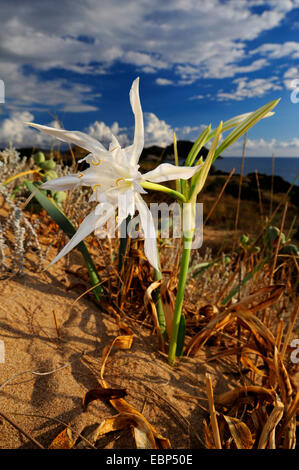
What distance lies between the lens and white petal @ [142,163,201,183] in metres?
0.63

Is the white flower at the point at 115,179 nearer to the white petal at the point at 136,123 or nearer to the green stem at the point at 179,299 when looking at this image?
the white petal at the point at 136,123

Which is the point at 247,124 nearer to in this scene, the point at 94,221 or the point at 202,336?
the point at 94,221

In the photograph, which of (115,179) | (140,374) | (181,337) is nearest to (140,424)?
(140,374)

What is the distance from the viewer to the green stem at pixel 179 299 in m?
0.87

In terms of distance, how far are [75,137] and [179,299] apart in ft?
1.83

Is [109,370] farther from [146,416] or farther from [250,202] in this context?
[250,202]

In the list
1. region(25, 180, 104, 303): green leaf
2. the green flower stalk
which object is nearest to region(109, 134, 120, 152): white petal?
the green flower stalk

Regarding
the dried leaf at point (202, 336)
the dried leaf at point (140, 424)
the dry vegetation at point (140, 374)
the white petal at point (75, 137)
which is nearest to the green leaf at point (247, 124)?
the white petal at point (75, 137)

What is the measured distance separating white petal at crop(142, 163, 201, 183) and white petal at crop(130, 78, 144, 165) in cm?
8

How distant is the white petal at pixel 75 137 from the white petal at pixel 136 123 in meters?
0.07
